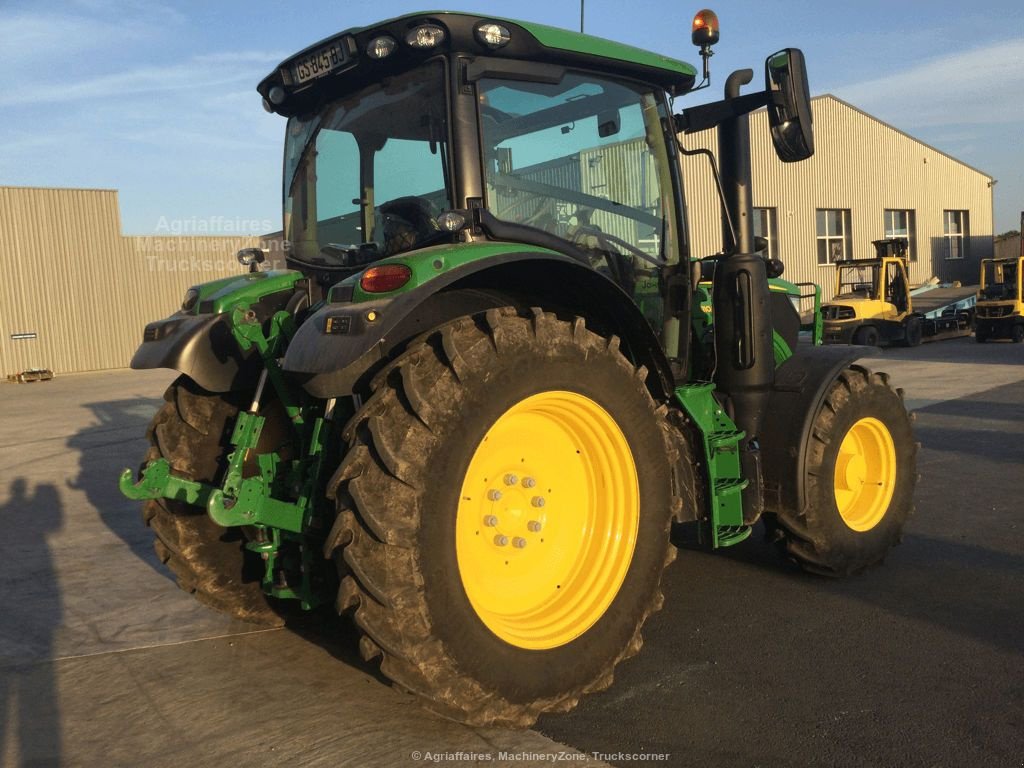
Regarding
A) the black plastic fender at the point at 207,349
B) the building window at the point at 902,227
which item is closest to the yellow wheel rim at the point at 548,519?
Result: the black plastic fender at the point at 207,349

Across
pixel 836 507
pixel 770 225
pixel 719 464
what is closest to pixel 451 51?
pixel 719 464

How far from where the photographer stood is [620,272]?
13.3ft

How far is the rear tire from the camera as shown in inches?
784

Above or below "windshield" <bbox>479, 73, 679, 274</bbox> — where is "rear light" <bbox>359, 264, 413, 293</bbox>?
below

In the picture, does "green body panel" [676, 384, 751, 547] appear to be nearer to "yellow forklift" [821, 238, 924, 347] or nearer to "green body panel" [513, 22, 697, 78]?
"green body panel" [513, 22, 697, 78]

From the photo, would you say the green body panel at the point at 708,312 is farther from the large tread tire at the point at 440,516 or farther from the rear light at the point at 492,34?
the rear light at the point at 492,34

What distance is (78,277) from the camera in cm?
2503

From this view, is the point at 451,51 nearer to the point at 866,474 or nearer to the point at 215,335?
the point at 215,335

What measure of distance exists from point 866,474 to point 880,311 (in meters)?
16.6

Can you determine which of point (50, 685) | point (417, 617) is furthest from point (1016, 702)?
point (50, 685)

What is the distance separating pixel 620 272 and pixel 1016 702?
2.25 m

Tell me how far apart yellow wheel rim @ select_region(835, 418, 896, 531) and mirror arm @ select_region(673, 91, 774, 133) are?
179 cm

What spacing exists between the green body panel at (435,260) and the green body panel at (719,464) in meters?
1.30

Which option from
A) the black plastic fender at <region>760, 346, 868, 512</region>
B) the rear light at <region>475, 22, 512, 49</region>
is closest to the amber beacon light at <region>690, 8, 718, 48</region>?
the rear light at <region>475, 22, 512, 49</region>
